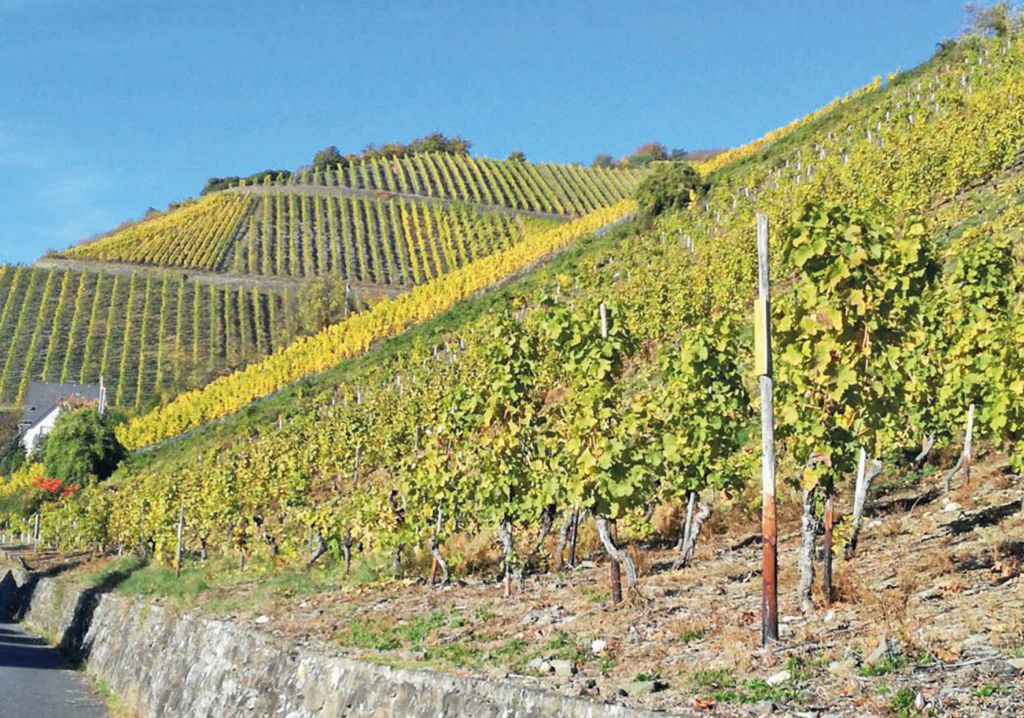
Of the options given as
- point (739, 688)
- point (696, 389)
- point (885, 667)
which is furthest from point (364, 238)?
point (885, 667)

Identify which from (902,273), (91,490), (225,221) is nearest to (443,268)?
(225,221)

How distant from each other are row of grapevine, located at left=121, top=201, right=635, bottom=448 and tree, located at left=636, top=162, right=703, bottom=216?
310 inches

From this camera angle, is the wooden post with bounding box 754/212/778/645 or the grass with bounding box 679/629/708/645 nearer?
the wooden post with bounding box 754/212/778/645

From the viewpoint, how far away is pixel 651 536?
69.5 feet

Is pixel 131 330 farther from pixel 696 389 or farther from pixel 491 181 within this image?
pixel 696 389

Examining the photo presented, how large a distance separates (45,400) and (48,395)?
2.52ft

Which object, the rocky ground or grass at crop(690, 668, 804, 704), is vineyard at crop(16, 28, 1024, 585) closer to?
the rocky ground

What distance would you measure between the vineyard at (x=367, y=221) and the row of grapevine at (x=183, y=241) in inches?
5.0

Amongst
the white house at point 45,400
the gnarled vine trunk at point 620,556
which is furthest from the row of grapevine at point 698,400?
the white house at point 45,400

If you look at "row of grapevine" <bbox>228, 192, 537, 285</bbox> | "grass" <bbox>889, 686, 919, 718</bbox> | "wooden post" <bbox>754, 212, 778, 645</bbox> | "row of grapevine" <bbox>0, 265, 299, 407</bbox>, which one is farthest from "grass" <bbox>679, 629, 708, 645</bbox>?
"row of grapevine" <bbox>228, 192, 537, 285</bbox>

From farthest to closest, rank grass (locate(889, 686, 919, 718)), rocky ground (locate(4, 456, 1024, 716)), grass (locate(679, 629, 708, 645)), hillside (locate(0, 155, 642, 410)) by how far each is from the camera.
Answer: hillside (locate(0, 155, 642, 410)) < grass (locate(679, 629, 708, 645)) < rocky ground (locate(4, 456, 1024, 716)) < grass (locate(889, 686, 919, 718))

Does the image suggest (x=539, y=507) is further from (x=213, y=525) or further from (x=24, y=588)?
(x=24, y=588)

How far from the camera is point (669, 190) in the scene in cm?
7350

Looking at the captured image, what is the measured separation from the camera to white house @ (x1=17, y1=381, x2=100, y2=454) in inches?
3629
